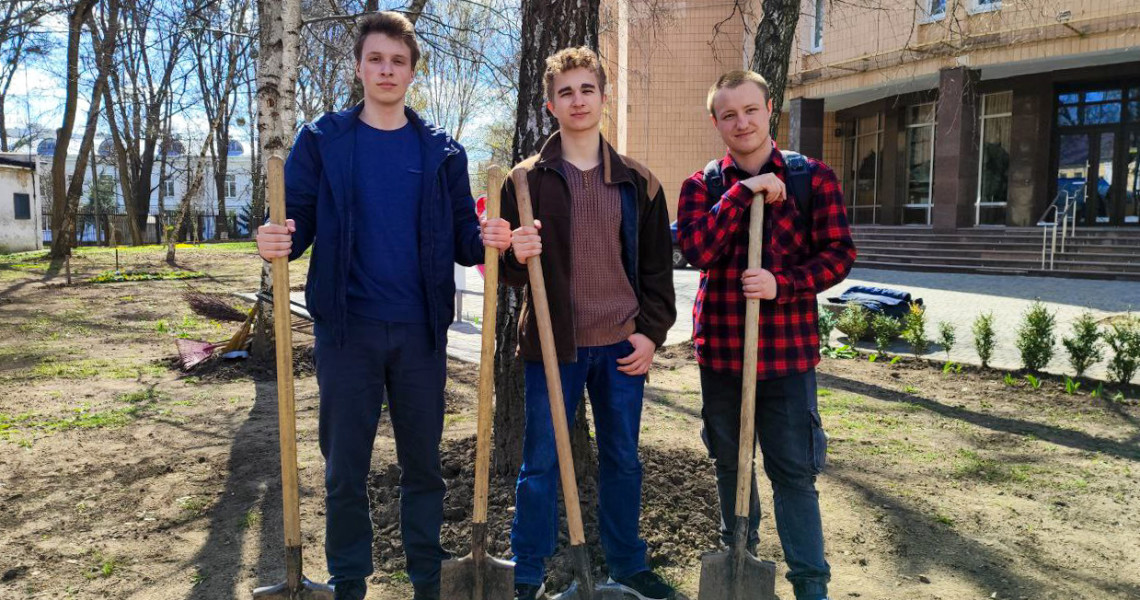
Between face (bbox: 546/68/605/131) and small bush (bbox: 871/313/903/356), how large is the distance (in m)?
5.80

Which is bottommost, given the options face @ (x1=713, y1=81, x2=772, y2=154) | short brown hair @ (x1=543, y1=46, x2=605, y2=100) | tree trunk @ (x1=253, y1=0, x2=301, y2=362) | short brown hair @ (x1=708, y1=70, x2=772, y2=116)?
face @ (x1=713, y1=81, x2=772, y2=154)

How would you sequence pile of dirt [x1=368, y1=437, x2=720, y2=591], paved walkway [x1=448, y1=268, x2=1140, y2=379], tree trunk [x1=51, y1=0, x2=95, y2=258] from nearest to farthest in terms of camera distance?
pile of dirt [x1=368, y1=437, x2=720, y2=591] < paved walkway [x1=448, y1=268, x2=1140, y2=379] < tree trunk [x1=51, y1=0, x2=95, y2=258]

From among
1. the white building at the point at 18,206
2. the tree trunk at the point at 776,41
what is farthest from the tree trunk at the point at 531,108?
the white building at the point at 18,206

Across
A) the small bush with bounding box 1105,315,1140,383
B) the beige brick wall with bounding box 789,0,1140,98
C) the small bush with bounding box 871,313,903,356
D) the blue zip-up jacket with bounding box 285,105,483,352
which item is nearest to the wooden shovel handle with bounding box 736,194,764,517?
the blue zip-up jacket with bounding box 285,105,483,352

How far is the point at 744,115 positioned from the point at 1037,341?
501cm

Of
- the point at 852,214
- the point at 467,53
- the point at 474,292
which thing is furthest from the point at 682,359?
the point at 852,214

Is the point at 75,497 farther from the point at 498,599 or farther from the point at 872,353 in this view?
the point at 872,353

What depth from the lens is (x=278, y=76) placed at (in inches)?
259

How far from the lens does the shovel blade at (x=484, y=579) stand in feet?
8.76

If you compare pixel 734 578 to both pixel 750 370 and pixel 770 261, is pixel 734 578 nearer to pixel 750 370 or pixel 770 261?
pixel 750 370

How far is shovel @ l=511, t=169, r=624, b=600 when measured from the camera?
8.63 feet

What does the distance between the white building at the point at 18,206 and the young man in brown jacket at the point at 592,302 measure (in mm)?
29458

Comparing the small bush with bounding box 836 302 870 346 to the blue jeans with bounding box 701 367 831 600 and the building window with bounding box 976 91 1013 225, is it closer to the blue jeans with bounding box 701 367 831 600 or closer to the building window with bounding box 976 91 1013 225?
the blue jeans with bounding box 701 367 831 600

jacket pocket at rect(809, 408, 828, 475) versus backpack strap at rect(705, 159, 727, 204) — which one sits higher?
backpack strap at rect(705, 159, 727, 204)
